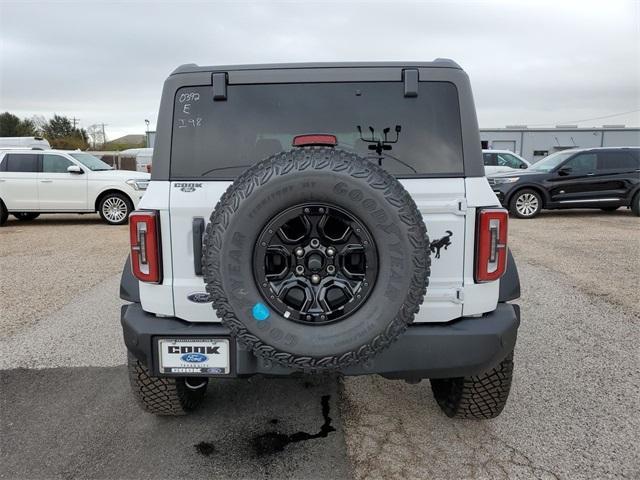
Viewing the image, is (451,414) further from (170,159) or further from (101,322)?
(101,322)

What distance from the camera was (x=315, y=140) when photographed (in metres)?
2.25

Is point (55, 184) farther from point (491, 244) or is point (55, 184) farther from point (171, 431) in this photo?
point (491, 244)

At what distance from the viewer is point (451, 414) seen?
287 cm

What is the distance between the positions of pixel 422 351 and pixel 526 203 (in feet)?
35.2

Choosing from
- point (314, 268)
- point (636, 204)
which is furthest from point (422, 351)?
point (636, 204)

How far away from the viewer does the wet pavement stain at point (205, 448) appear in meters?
2.59

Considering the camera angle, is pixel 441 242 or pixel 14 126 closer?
pixel 441 242

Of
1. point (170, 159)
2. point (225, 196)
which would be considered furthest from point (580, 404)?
point (170, 159)

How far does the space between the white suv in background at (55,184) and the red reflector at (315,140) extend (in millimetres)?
9734

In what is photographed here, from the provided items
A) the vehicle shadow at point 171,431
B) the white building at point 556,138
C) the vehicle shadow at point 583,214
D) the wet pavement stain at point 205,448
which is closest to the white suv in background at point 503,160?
the vehicle shadow at point 583,214

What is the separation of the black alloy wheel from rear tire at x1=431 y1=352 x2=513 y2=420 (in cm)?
104

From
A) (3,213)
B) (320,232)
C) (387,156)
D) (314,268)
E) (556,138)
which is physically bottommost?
(3,213)

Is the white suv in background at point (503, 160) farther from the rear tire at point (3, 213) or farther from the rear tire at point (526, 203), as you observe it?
the rear tire at point (3, 213)

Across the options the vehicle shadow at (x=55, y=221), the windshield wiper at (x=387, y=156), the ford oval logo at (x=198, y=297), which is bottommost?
the vehicle shadow at (x=55, y=221)
